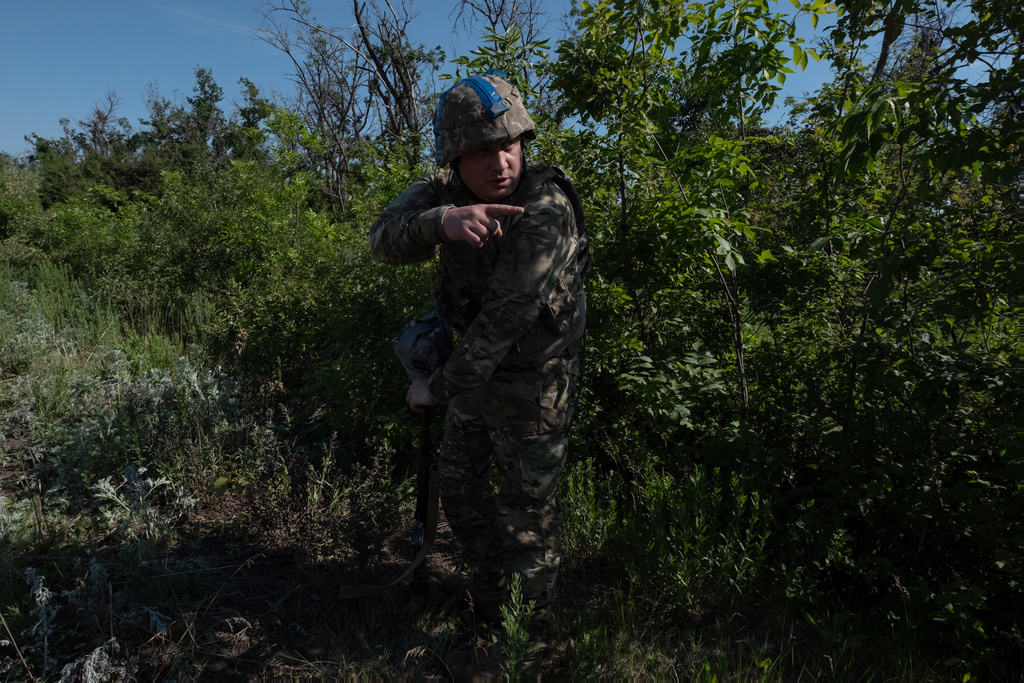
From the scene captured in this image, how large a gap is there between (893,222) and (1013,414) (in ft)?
3.21

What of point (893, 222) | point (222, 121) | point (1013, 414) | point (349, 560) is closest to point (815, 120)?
point (893, 222)

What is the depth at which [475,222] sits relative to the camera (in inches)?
74.4

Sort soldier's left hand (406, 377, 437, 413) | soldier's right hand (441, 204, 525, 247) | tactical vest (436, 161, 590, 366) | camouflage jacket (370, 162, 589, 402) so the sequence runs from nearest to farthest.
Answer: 1. soldier's right hand (441, 204, 525, 247)
2. camouflage jacket (370, 162, 589, 402)
3. tactical vest (436, 161, 590, 366)
4. soldier's left hand (406, 377, 437, 413)

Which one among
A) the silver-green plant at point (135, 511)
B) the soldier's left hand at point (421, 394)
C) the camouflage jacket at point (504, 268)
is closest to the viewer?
the camouflage jacket at point (504, 268)

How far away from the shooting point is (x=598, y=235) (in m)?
3.56

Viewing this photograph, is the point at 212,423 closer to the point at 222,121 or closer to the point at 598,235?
the point at 598,235

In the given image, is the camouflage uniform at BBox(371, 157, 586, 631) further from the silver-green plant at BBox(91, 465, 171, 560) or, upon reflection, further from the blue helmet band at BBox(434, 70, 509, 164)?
the silver-green plant at BBox(91, 465, 171, 560)

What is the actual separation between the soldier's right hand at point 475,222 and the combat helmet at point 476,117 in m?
0.29

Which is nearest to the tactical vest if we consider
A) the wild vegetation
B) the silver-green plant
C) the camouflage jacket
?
the camouflage jacket

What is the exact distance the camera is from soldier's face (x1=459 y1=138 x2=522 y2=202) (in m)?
2.10

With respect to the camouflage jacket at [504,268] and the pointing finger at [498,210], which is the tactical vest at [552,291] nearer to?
the camouflage jacket at [504,268]

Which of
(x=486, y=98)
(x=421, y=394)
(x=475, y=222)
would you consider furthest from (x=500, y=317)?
(x=486, y=98)

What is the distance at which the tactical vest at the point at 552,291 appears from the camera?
2195 mm

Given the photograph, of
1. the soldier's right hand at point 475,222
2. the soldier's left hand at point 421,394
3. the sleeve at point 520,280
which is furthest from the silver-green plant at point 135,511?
the soldier's right hand at point 475,222
